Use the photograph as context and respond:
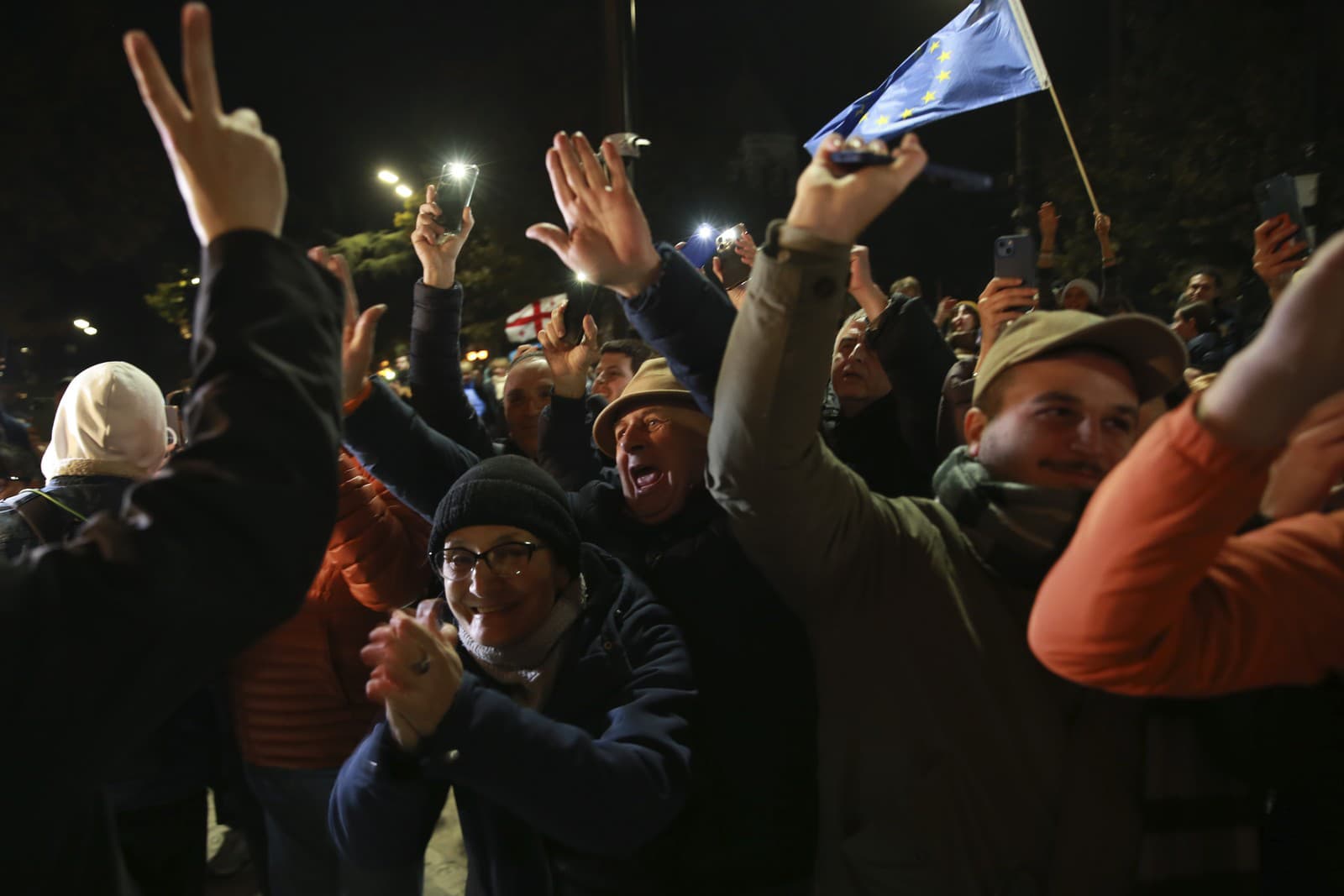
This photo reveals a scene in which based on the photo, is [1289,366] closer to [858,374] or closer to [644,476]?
[644,476]

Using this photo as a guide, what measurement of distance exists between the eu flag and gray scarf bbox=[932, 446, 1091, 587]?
3.00 metres

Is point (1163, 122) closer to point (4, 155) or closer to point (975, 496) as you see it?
point (975, 496)

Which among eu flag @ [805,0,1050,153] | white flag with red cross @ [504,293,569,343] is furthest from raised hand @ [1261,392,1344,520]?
white flag with red cross @ [504,293,569,343]

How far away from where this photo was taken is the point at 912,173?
153 cm

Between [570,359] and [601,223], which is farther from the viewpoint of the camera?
[570,359]

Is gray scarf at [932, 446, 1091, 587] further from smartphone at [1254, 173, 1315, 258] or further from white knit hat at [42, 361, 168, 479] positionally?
smartphone at [1254, 173, 1315, 258]

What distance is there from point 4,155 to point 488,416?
18.3 meters

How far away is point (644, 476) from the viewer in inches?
102

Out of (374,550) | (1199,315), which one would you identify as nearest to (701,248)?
(374,550)

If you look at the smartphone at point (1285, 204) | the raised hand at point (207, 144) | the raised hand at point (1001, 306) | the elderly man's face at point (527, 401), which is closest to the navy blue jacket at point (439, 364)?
the elderly man's face at point (527, 401)

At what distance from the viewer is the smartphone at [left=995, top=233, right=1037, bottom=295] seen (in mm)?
3533

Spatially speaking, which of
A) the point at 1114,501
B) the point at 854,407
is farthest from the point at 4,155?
the point at 1114,501

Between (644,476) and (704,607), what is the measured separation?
1.65 feet

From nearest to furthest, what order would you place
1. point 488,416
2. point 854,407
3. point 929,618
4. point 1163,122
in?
point 929,618 → point 854,407 → point 488,416 → point 1163,122
